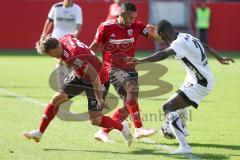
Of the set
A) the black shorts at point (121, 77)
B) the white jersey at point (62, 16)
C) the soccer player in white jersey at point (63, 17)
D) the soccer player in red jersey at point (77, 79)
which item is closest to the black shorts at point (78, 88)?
the soccer player in red jersey at point (77, 79)

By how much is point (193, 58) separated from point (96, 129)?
2.60 metres

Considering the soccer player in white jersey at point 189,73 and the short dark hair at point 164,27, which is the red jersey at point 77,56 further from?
the short dark hair at point 164,27

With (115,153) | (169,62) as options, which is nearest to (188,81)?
(115,153)

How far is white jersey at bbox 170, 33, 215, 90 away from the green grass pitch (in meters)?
0.95

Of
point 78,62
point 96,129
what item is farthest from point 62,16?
point 78,62

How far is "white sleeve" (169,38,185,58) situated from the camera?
30.1 ft

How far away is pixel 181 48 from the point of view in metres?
9.21

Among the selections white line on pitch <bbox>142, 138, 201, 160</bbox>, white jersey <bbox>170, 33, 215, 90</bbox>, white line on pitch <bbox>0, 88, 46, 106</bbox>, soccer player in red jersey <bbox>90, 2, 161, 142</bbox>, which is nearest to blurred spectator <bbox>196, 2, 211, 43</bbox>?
white line on pitch <bbox>0, 88, 46, 106</bbox>

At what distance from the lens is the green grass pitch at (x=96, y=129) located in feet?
29.9

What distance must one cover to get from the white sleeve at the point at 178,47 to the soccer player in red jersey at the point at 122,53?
3.87 ft

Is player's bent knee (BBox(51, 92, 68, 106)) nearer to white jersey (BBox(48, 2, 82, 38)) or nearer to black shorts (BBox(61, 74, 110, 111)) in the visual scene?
black shorts (BBox(61, 74, 110, 111))

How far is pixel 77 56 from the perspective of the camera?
9.12 meters

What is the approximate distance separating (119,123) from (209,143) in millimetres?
1353

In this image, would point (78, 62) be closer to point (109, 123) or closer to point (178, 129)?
point (109, 123)
